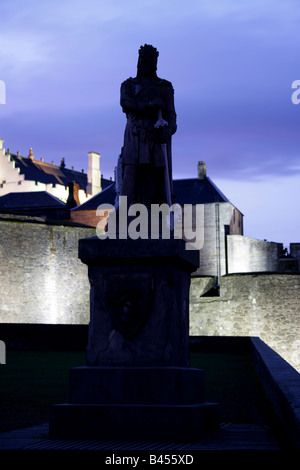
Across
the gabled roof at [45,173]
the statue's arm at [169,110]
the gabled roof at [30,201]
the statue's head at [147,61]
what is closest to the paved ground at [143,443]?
the statue's arm at [169,110]

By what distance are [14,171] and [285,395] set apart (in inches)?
1934

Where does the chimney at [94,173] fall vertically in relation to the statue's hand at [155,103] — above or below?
above

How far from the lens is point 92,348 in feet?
20.4

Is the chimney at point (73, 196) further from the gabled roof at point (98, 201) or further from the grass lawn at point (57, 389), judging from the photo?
the grass lawn at point (57, 389)

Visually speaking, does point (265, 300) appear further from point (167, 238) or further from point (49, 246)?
point (167, 238)

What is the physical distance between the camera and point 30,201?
4812 cm

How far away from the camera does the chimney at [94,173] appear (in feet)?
181

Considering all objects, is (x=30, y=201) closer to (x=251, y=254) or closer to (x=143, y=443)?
(x=251, y=254)

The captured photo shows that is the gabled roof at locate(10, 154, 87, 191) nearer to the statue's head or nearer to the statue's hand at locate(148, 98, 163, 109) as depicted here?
the statue's head

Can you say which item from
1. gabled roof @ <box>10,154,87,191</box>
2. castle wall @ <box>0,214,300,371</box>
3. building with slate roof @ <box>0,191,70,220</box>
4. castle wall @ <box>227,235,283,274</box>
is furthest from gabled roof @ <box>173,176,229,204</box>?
gabled roof @ <box>10,154,87,191</box>

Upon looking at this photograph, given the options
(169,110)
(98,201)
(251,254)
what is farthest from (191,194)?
(169,110)

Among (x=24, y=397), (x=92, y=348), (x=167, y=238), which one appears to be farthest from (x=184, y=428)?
(x=24, y=397)

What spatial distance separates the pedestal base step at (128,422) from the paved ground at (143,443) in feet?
0.36

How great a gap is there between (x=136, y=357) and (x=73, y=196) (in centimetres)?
4412
